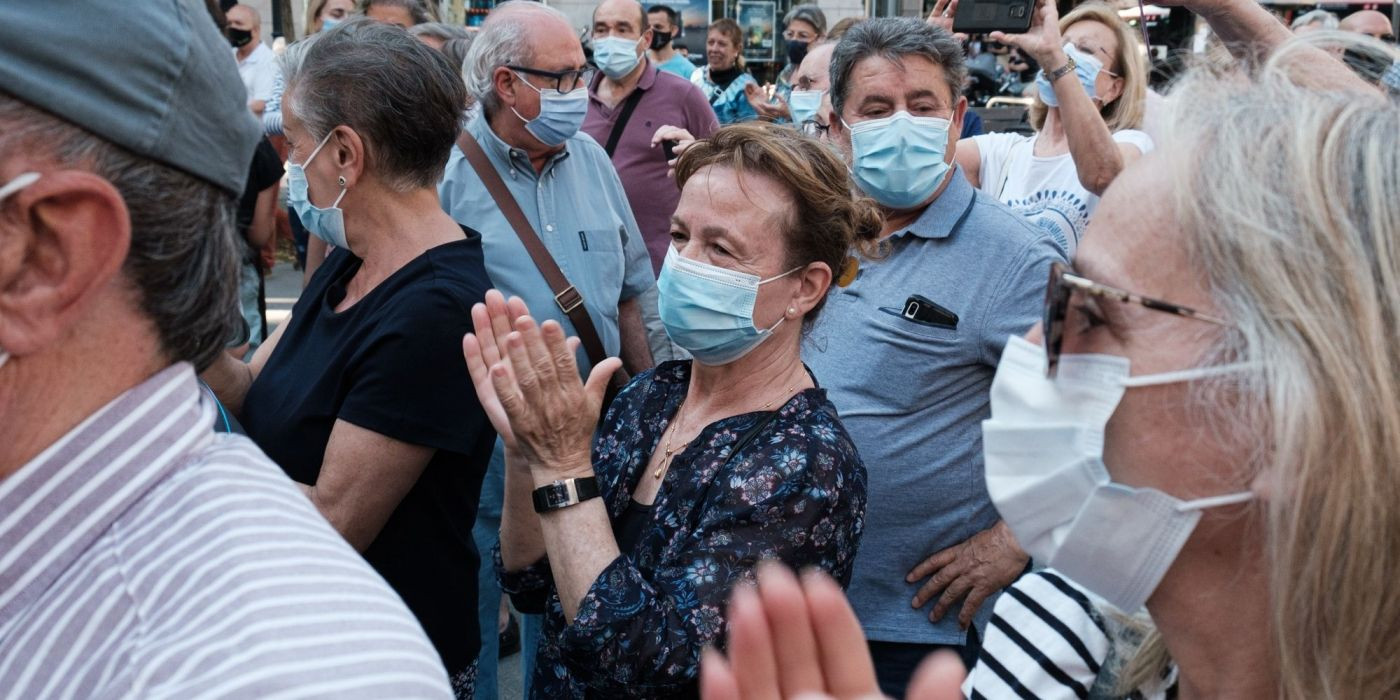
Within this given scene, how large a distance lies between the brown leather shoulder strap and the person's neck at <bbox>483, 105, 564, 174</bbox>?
0.66 ft

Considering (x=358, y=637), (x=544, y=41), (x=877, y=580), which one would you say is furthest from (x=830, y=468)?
(x=544, y=41)

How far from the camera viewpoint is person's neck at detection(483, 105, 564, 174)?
13.3 ft

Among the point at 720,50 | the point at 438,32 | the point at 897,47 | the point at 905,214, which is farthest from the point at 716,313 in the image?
the point at 720,50

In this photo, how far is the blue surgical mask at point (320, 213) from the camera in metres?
2.79

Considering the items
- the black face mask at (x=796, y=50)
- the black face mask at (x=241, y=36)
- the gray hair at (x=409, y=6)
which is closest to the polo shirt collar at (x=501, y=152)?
the gray hair at (x=409, y=6)

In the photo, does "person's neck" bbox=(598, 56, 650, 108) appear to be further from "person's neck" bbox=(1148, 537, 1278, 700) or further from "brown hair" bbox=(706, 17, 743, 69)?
"person's neck" bbox=(1148, 537, 1278, 700)

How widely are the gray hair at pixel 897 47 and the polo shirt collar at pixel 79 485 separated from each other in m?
2.58

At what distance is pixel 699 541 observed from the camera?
83.1 inches

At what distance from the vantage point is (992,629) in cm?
173

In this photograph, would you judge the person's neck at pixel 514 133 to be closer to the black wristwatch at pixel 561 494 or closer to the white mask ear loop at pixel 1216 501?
the black wristwatch at pixel 561 494

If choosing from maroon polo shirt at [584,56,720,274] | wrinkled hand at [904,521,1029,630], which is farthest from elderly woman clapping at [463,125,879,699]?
maroon polo shirt at [584,56,720,274]

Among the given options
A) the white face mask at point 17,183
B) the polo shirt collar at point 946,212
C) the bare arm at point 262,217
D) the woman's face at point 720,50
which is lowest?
the woman's face at point 720,50

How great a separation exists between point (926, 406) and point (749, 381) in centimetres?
53

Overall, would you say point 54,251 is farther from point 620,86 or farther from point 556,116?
point 620,86
